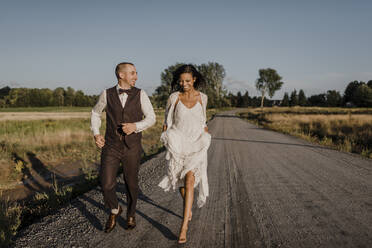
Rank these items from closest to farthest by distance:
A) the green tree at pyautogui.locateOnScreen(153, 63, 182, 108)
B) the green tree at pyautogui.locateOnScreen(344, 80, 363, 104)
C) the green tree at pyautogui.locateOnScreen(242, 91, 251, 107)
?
the green tree at pyautogui.locateOnScreen(153, 63, 182, 108)
the green tree at pyautogui.locateOnScreen(344, 80, 363, 104)
the green tree at pyautogui.locateOnScreen(242, 91, 251, 107)

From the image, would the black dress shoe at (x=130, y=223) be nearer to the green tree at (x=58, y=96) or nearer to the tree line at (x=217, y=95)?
the tree line at (x=217, y=95)

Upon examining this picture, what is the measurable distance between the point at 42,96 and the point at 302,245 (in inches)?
4061

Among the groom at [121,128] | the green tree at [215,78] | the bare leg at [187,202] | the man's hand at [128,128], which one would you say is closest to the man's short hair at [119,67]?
the groom at [121,128]

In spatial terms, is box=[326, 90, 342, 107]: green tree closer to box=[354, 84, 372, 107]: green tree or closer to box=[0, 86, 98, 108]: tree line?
box=[354, 84, 372, 107]: green tree

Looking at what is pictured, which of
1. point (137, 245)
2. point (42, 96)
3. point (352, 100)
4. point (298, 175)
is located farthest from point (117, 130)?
point (42, 96)

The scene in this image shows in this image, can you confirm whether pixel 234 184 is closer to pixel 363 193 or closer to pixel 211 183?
pixel 211 183

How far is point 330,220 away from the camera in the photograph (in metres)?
3.12

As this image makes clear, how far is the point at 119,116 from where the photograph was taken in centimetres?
279

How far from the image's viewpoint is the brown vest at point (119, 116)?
2789 millimetres

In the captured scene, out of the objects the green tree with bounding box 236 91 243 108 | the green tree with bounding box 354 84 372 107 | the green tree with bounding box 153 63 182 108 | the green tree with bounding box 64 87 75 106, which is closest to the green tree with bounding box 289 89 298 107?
the green tree with bounding box 354 84 372 107

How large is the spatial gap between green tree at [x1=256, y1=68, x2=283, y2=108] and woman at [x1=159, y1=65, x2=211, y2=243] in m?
64.6

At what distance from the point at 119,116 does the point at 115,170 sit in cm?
72

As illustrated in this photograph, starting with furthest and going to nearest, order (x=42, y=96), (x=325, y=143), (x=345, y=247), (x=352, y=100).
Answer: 1. (x=42, y=96)
2. (x=352, y=100)
3. (x=325, y=143)
4. (x=345, y=247)

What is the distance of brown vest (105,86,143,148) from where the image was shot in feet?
9.15
